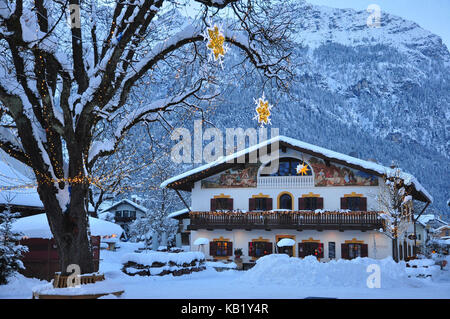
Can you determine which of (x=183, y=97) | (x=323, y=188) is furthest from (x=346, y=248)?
(x=183, y=97)

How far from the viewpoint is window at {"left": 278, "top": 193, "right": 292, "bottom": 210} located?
31297 millimetres

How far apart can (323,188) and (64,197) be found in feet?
78.6

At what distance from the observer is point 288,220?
3006 cm

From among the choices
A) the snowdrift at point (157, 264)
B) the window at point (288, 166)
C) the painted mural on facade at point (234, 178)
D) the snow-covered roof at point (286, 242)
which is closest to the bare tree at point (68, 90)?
the snowdrift at point (157, 264)

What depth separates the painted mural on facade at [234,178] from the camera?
105ft

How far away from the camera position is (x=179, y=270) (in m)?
23.4

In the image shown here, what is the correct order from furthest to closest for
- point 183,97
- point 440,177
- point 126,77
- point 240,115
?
1. point 440,177
2. point 240,115
3. point 183,97
4. point 126,77

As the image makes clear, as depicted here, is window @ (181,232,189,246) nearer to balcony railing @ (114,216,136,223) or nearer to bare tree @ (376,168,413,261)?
balcony railing @ (114,216,136,223)

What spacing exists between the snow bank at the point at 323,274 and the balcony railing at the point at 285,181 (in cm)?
1067

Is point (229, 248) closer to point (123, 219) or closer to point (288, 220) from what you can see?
point (288, 220)

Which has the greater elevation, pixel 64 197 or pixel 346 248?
pixel 64 197

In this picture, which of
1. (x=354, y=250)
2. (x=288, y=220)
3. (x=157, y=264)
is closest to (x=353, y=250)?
(x=354, y=250)

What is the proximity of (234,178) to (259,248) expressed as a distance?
452 centimetres

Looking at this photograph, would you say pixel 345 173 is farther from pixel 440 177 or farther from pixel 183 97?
pixel 440 177
